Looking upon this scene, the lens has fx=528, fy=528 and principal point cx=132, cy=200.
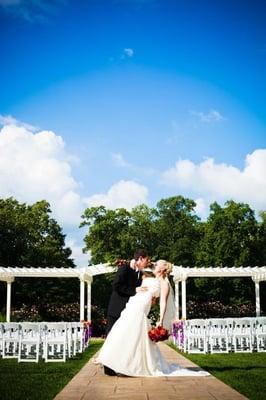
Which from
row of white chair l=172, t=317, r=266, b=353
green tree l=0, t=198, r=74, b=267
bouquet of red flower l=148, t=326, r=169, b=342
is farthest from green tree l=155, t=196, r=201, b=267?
bouquet of red flower l=148, t=326, r=169, b=342

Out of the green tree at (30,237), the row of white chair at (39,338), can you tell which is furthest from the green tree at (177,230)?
the row of white chair at (39,338)

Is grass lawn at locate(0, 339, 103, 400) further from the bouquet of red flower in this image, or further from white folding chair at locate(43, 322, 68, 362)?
the bouquet of red flower

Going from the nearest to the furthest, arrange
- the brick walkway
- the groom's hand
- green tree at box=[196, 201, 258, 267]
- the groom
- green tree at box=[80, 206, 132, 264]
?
the brick walkway < the groom's hand < the groom < green tree at box=[196, 201, 258, 267] < green tree at box=[80, 206, 132, 264]

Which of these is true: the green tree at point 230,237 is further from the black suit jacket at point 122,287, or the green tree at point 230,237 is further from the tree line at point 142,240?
the black suit jacket at point 122,287

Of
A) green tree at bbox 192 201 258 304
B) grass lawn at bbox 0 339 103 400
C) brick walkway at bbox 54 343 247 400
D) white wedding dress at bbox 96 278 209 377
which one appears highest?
green tree at bbox 192 201 258 304

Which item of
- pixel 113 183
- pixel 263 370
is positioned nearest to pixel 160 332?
pixel 263 370

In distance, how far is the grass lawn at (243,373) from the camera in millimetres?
6316

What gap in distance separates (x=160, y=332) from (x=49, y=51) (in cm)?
1285

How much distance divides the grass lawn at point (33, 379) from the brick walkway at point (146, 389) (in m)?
0.24

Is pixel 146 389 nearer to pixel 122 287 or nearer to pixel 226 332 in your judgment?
pixel 122 287

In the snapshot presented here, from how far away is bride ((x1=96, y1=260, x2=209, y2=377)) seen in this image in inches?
287

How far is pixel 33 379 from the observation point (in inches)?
307

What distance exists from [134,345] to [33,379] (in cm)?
170

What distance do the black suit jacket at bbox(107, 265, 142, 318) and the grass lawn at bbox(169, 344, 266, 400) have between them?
1763mm
